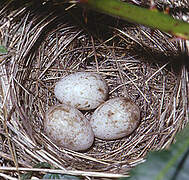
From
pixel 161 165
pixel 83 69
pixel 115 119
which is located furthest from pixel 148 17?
pixel 83 69

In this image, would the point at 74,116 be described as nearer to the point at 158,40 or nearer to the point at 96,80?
the point at 96,80

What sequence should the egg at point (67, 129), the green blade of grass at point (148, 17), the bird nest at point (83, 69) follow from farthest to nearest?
the egg at point (67, 129)
the bird nest at point (83, 69)
the green blade of grass at point (148, 17)

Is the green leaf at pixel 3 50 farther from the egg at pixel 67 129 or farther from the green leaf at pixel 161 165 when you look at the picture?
the green leaf at pixel 161 165

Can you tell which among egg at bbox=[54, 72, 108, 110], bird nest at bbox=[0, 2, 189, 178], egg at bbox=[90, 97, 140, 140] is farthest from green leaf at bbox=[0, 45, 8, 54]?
egg at bbox=[90, 97, 140, 140]

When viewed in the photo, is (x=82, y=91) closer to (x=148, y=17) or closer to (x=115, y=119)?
(x=115, y=119)

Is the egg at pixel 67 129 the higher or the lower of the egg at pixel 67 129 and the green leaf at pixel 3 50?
the lower

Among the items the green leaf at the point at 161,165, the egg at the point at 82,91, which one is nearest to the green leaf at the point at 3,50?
the egg at the point at 82,91

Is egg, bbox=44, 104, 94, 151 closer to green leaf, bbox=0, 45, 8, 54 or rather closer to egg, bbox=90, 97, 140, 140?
egg, bbox=90, 97, 140, 140
